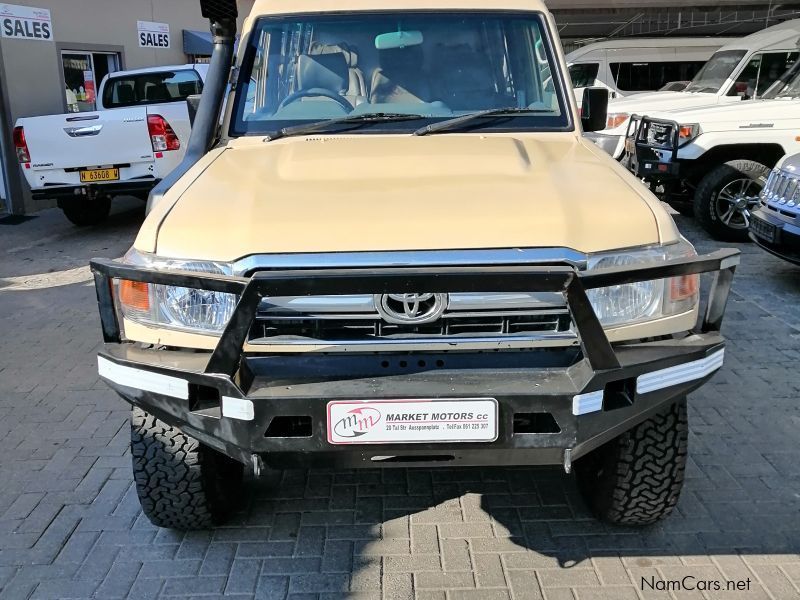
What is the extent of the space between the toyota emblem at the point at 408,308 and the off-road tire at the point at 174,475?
3.15ft

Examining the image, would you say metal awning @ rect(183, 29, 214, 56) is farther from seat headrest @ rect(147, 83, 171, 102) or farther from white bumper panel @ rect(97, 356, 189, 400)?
white bumper panel @ rect(97, 356, 189, 400)

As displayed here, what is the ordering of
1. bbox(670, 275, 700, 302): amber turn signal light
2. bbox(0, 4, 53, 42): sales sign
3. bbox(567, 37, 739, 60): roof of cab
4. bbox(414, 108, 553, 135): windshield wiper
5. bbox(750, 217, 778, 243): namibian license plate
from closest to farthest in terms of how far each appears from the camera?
bbox(670, 275, 700, 302): amber turn signal light → bbox(414, 108, 553, 135): windshield wiper → bbox(750, 217, 778, 243): namibian license plate → bbox(0, 4, 53, 42): sales sign → bbox(567, 37, 739, 60): roof of cab

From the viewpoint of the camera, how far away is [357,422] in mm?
2445

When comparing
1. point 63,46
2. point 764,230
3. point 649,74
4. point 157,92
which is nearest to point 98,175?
point 157,92

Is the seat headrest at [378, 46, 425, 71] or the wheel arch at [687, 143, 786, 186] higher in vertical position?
the seat headrest at [378, 46, 425, 71]

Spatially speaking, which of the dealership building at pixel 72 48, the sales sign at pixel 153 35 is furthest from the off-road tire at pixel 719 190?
the sales sign at pixel 153 35

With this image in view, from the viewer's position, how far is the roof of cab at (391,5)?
12.7 feet

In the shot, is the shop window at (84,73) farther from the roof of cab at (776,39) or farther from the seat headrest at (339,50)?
the roof of cab at (776,39)

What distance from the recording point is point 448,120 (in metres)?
3.61

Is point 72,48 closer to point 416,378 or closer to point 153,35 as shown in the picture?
point 153,35

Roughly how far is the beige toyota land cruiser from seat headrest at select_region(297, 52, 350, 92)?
2.89 ft

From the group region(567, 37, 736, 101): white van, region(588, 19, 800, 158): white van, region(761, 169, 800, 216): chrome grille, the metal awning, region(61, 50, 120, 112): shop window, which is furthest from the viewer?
region(567, 37, 736, 101): white van

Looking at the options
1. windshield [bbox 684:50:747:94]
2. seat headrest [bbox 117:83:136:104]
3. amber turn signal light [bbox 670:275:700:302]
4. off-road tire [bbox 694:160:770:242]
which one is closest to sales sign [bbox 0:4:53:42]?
seat headrest [bbox 117:83:136:104]

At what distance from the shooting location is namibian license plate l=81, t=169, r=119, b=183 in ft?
29.4
